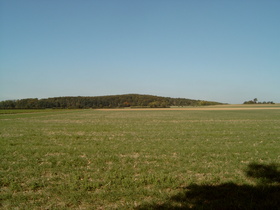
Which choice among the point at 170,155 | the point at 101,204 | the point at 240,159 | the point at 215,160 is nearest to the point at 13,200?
the point at 101,204

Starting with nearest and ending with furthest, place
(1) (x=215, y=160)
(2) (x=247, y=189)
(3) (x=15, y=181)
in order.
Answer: (2) (x=247, y=189)
(3) (x=15, y=181)
(1) (x=215, y=160)

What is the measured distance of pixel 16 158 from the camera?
A: 8422 mm

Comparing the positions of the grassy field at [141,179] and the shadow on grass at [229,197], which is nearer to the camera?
the shadow on grass at [229,197]

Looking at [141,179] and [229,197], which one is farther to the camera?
[141,179]

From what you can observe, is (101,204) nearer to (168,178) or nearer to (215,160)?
(168,178)

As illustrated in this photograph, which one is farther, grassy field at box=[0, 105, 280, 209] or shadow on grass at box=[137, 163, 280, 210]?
grassy field at box=[0, 105, 280, 209]

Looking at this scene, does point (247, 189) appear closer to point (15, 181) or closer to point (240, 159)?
point (240, 159)

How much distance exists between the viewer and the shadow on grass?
445 centimetres

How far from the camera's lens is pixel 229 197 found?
15.8 ft

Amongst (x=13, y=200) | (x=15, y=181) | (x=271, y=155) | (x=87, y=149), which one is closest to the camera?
(x=13, y=200)

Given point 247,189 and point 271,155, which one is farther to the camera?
point 271,155

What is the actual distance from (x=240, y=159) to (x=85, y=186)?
6.64 m

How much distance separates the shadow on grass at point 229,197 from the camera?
445cm

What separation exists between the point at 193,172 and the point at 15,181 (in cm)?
605
